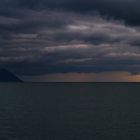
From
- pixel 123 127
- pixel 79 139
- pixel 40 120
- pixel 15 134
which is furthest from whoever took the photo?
pixel 40 120

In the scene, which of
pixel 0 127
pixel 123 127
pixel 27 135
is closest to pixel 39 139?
pixel 27 135

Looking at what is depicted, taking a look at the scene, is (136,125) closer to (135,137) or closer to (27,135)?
(135,137)

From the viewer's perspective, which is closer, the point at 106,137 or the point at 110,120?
the point at 106,137

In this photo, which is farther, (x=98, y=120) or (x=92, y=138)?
(x=98, y=120)

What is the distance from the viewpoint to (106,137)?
64.1m

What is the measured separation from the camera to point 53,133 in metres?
67.8

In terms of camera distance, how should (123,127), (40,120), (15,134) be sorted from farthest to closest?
1. (40,120)
2. (123,127)
3. (15,134)

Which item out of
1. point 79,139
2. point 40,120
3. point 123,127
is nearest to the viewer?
point 79,139

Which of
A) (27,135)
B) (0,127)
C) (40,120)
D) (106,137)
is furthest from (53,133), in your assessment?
(40,120)

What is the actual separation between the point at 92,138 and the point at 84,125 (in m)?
15.6

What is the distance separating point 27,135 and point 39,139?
15.1ft

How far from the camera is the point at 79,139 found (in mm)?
61969

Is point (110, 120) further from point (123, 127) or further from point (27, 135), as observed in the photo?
point (27, 135)

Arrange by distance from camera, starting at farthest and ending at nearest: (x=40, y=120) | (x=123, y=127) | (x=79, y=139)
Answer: (x=40, y=120), (x=123, y=127), (x=79, y=139)
